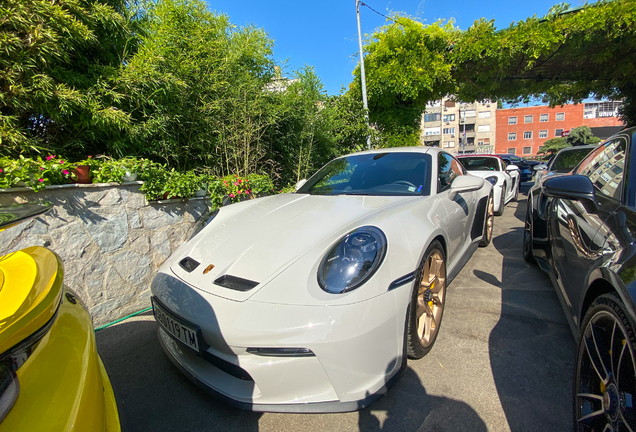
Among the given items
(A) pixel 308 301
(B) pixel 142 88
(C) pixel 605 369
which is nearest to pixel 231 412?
(A) pixel 308 301

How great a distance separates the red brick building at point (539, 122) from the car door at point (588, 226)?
61166mm

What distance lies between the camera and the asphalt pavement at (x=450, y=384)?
1.40 m

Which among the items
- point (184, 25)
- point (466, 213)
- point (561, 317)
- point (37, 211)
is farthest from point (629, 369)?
point (184, 25)

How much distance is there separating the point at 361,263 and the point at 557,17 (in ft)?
29.7

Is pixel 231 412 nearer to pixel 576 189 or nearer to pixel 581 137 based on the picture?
pixel 576 189

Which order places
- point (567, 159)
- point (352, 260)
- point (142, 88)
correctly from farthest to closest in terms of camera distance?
1. point (567, 159)
2. point (142, 88)
3. point (352, 260)

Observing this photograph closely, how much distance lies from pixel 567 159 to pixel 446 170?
360 centimetres

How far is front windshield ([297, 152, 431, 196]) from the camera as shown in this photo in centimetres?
239

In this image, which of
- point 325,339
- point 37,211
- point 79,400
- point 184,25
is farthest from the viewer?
point 184,25

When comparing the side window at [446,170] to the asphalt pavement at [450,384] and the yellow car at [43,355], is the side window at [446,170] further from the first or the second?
the yellow car at [43,355]

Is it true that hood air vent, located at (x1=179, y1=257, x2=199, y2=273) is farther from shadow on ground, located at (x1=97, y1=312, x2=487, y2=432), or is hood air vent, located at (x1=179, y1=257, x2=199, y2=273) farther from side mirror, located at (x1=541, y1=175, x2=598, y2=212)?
side mirror, located at (x1=541, y1=175, x2=598, y2=212)

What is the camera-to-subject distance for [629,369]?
933 millimetres

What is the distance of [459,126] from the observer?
173 ft

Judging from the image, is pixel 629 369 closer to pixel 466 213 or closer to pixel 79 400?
pixel 79 400
